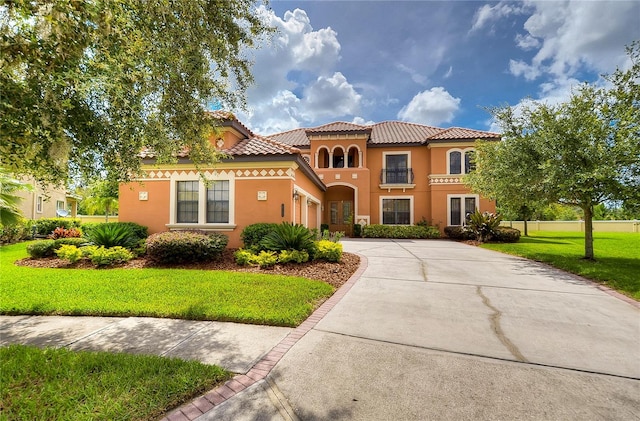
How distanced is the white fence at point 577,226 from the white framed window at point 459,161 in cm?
784

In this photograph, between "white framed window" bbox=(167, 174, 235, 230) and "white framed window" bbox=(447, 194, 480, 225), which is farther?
"white framed window" bbox=(447, 194, 480, 225)

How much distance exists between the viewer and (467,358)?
11.1ft

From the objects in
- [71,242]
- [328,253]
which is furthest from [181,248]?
[71,242]

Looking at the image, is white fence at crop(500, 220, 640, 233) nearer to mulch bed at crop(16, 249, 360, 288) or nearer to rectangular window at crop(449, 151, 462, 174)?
rectangular window at crop(449, 151, 462, 174)

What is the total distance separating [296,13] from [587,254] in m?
12.1

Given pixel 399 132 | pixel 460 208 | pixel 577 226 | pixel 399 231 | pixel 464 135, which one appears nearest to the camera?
pixel 399 231

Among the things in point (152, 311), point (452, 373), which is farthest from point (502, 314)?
point (152, 311)

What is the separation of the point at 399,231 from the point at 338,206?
17.6 ft

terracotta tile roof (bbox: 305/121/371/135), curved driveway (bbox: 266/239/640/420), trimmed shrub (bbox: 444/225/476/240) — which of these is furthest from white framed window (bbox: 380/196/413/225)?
curved driveway (bbox: 266/239/640/420)

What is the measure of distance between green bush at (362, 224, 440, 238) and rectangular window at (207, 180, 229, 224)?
1222 centimetres

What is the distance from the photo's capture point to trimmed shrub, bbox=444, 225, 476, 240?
19547 millimetres

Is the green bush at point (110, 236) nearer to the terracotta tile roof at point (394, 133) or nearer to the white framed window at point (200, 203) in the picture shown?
the white framed window at point (200, 203)

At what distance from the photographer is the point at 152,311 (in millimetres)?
4855

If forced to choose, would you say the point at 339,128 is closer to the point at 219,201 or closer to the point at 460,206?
the point at 460,206
